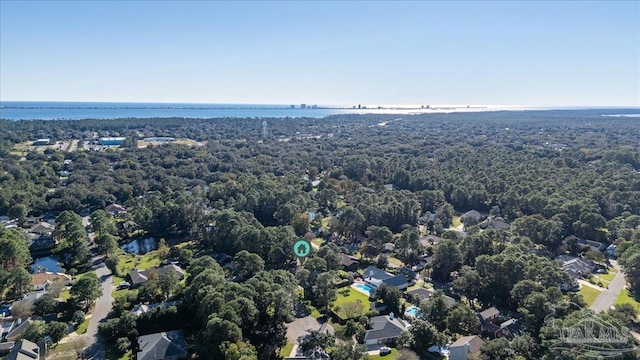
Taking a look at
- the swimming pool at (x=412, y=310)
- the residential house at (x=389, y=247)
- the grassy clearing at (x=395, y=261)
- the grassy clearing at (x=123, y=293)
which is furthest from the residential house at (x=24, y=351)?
the residential house at (x=389, y=247)

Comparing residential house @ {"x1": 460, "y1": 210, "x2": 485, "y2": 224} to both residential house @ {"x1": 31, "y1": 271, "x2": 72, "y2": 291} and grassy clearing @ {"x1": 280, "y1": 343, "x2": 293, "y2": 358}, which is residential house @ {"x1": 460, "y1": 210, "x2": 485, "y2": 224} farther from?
residential house @ {"x1": 31, "y1": 271, "x2": 72, "y2": 291}

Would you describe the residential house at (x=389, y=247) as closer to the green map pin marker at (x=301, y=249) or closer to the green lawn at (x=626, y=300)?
the green map pin marker at (x=301, y=249)

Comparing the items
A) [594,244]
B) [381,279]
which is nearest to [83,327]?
[381,279]

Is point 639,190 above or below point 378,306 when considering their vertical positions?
above

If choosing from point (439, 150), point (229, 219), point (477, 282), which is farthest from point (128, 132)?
point (477, 282)

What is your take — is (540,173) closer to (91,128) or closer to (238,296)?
(238,296)

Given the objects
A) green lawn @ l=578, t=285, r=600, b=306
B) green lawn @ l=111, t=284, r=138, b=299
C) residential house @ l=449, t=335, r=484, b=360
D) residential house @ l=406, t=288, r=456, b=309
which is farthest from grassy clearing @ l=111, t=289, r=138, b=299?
green lawn @ l=578, t=285, r=600, b=306
